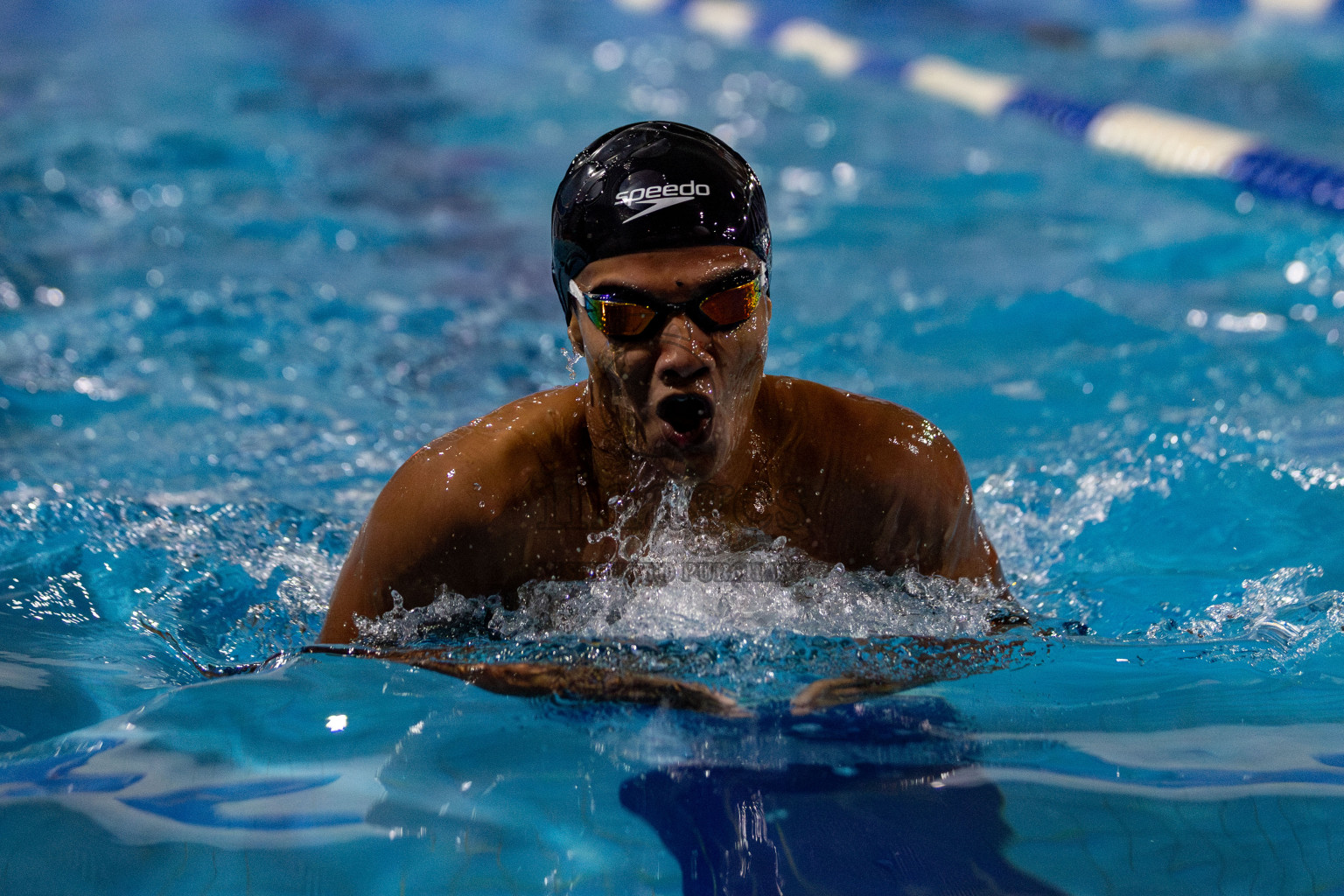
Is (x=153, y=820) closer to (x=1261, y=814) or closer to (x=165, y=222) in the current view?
(x=1261, y=814)

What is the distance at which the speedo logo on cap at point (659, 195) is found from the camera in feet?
6.61

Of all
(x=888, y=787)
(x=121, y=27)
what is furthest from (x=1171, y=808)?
(x=121, y=27)

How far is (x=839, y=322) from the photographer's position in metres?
4.72

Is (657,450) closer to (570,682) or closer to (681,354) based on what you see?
(681,354)

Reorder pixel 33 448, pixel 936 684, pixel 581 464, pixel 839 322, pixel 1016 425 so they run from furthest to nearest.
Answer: pixel 839 322 → pixel 1016 425 → pixel 33 448 → pixel 581 464 → pixel 936 684

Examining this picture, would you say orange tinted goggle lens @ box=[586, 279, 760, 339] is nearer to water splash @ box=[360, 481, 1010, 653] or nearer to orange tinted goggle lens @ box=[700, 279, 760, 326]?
orange tinted goggle lens @ box=[700, 279, 760, 326]

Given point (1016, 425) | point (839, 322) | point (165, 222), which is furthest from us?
point (165, 222)

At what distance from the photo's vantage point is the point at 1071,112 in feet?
24.2

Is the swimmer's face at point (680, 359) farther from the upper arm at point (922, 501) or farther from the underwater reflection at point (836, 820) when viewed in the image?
the underwater reflection at point (836, 820)

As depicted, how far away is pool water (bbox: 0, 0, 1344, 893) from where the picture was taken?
68.2 inches

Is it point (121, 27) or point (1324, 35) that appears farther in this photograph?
point (121, 27)

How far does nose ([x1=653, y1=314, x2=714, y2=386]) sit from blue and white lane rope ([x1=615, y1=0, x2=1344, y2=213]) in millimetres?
4446

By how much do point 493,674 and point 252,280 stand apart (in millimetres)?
3314

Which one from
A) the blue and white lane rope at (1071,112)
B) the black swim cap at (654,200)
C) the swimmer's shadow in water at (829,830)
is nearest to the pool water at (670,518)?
the swimmer's shadow in water at (829,830)
